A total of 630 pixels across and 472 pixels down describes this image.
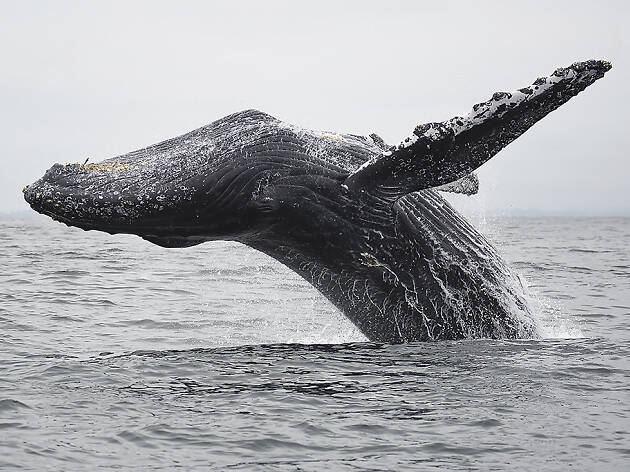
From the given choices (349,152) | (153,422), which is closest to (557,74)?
(349,152)

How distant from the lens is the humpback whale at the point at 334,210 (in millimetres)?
9000

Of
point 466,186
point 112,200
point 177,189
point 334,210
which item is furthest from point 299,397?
point 466,186

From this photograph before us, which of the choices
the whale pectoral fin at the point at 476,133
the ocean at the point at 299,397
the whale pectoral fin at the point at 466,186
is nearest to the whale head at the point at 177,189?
the whale pectoral fin at the point at 476,133

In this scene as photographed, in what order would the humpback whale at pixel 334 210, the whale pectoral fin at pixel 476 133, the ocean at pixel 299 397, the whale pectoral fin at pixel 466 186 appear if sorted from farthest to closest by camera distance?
the whale pectoral fin at pixel 466 186 < the humpback whale at pixel 334 210 < the whale pectoral fin at pixel 476 133 < the ocean at pixel 299 397

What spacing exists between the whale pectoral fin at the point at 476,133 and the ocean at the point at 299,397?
1.82 m

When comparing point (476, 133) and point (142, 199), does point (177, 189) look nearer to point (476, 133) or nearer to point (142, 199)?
point (142, 199)

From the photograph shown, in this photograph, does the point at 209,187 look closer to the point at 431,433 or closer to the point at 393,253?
the point at 393,253

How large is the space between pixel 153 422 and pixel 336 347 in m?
3.29

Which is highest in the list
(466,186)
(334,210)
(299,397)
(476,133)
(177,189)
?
(476,133)

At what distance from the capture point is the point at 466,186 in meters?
11.2

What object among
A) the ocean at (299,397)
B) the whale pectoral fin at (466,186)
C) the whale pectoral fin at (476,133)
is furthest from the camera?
the whale pectoral fin at (466,186)

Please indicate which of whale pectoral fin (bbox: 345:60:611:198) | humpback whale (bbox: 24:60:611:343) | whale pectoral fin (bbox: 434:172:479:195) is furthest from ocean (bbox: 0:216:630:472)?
whale pectoral fin (bbox: 345:60:611:198)

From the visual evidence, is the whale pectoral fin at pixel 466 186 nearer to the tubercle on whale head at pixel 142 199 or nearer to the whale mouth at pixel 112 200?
the tubercle on whale head at pixel 142 199

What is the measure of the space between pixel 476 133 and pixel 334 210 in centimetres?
176
